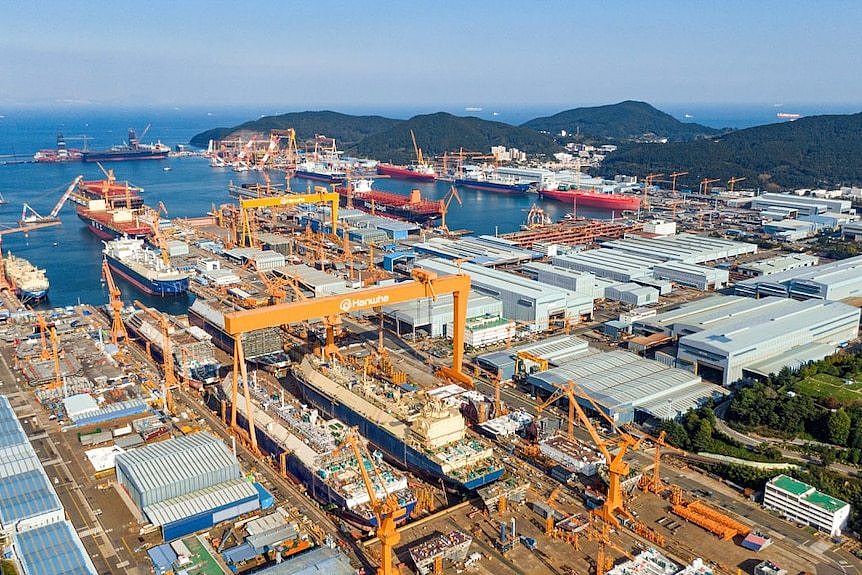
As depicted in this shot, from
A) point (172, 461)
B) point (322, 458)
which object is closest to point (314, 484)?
point (322, 458)

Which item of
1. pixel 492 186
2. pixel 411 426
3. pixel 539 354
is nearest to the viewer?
pixel 411 426

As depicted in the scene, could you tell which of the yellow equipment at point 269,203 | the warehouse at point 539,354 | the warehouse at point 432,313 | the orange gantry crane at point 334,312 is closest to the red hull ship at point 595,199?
the yellow equipment at point 269,203

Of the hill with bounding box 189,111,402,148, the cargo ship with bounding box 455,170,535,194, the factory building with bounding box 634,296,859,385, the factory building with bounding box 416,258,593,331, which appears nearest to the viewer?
the factory building with bounding box 634,296,859,385

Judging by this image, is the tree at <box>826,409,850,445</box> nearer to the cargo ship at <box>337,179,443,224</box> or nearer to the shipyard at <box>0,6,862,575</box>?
the shipyard at <box>0,6,862,575</box>

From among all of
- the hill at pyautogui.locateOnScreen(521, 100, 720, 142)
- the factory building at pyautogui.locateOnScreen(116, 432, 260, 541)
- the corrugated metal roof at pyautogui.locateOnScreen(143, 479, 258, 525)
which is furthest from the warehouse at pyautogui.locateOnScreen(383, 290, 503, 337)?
the hill at pyautogui.locateOnScreen(521, 100, 720, 142)

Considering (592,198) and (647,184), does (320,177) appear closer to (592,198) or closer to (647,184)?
(592,198)

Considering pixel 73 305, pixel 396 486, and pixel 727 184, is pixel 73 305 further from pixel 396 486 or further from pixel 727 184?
pixel 727 184
